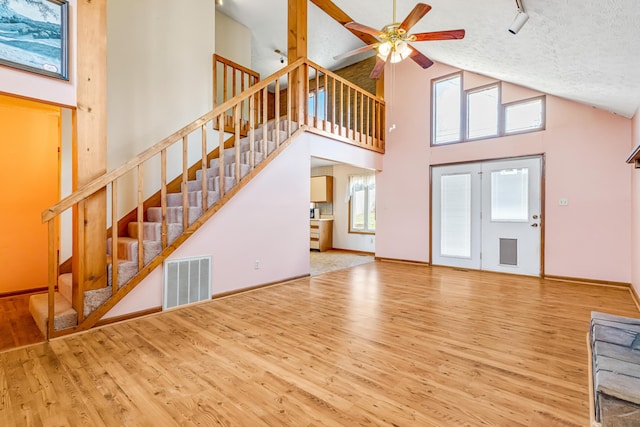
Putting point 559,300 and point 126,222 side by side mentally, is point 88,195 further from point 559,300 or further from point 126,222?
point 559,300

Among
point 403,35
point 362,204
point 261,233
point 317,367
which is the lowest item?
point 317,367

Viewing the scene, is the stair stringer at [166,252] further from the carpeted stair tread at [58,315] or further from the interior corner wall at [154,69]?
the interior corner wall at [154,69]

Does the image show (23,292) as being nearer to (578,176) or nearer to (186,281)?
(186,281)

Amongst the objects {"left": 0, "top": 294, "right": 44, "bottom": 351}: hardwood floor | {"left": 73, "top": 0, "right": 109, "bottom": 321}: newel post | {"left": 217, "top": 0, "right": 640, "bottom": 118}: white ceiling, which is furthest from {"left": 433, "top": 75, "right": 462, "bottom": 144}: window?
{"left": 0, "top": 294, "right": 44, "bottom": 351}: hardwood floor

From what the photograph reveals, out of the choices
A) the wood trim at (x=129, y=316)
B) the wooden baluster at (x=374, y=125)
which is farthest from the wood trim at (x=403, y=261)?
the wood trim at (x=129, y=316)

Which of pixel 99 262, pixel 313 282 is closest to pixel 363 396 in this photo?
pixel 99 262

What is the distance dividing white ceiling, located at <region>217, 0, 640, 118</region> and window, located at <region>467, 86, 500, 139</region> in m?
0.57

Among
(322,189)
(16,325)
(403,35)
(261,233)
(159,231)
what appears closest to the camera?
(16,325)

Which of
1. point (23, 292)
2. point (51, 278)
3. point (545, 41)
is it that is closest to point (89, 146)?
point (51, 278)

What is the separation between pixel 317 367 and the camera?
83.7 inches

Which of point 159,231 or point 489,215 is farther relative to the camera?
point 489,215

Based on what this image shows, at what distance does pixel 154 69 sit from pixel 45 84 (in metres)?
2.24

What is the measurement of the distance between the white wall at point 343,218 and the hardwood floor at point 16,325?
6.30m

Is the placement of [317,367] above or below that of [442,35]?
below
